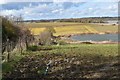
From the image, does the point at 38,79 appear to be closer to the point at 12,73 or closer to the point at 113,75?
the point at 12,73

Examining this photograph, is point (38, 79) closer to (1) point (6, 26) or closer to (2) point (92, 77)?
(2) point (92, 77)

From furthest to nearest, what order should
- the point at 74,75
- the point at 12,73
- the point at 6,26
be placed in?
the point at 6,26 → the point at 12,73 → the point at 74,75

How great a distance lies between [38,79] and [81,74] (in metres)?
2.03

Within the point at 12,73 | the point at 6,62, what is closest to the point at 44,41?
the point at 6,62

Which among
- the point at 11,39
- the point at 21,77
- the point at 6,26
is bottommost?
the point at 21,77

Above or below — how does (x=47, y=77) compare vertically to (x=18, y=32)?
below

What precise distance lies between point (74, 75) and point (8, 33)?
624 inches

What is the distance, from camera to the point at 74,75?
874cm

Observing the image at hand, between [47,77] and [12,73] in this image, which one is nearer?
[47,77]

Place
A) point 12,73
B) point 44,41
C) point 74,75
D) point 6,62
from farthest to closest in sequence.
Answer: point 44,41 < point 6,62 < point 12,73 < point 74,75

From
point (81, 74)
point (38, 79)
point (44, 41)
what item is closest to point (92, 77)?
point (81, 74)

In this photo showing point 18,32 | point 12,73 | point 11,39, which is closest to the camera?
point 12,73

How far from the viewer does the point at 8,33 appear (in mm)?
22844

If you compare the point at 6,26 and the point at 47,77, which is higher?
the point at 6,26
